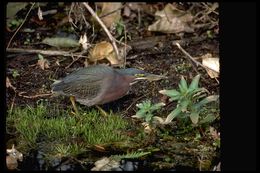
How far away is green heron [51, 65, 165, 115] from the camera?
3986mm

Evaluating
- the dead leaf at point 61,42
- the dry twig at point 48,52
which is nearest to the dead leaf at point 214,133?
the dry twig at point 48,52

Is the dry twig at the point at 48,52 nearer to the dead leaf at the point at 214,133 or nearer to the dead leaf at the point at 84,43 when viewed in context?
the dead leaf at the point at 84,43

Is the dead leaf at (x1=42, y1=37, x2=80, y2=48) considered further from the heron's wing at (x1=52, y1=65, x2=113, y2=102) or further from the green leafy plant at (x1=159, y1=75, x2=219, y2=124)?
the green leafy plant at (x1=159, y1=75, x2=219, y2=124)

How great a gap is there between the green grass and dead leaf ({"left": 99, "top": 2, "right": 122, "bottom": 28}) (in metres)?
1.41

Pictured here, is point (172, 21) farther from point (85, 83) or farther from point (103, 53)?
point (85, 83)

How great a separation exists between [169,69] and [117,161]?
1.36 meters

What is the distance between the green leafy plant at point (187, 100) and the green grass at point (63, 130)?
37cm

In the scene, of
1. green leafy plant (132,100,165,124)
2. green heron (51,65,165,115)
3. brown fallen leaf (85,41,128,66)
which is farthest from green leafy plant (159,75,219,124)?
brown fallen leaf (85,41,128,66)

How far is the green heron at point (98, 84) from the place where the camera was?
3.99 meters

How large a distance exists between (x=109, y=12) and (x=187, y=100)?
1.79m

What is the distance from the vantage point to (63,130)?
3.86 metres

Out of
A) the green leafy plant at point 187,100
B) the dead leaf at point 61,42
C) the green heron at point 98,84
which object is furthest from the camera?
the dead leaf at point 61,42

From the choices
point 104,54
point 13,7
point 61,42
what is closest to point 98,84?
point 104,54
